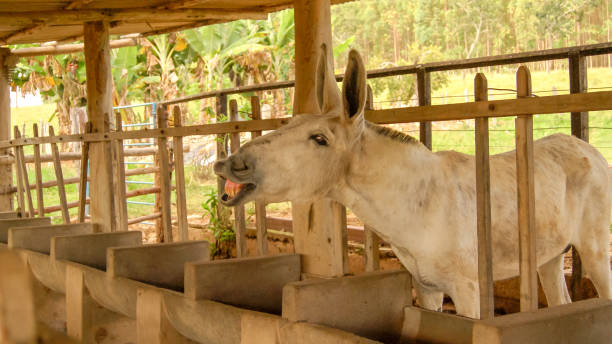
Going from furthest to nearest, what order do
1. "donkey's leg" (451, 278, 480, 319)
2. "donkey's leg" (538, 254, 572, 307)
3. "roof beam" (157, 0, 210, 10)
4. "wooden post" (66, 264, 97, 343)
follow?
"roof beam" (157, 0, 210, 10) < "donkey's leg" (538, 254, 572, 307) < "wooden post" (66, 264, 97, 343) < "donkey's leg" (451, 278, 480, 319)

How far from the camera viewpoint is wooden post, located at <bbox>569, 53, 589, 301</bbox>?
402 centimetres

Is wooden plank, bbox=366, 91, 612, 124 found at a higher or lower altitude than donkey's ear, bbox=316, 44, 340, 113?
lower

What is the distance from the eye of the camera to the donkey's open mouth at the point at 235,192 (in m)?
2.68

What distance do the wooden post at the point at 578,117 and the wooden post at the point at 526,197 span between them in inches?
63.0

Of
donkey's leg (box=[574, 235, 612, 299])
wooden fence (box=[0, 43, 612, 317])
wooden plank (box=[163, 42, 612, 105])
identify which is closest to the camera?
wooden fence (box=[0, 43, 612, 317])

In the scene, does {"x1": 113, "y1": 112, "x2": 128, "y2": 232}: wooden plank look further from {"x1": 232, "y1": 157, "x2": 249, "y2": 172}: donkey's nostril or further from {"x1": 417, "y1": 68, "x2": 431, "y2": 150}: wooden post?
{"x1": 232, "y1": 157, "x2": 249, "y2": 172}: donkey's nostril

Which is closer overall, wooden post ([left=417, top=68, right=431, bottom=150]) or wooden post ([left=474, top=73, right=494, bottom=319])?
wooden post ([left=474, top=73, right=494, bottom=319])

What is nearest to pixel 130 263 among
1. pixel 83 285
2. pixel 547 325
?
pixel 83 285

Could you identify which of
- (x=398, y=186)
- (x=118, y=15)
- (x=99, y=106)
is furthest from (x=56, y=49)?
(x=398, y=186)

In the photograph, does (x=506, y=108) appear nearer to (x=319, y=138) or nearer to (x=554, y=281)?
(x=319, y=138)

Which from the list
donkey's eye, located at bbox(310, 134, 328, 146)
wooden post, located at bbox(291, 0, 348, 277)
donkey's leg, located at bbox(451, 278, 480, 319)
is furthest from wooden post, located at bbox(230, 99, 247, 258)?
donkey's leg, located at bbox(451, 278, 480, 319)

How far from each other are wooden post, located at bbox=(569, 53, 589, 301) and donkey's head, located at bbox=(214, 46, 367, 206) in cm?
187

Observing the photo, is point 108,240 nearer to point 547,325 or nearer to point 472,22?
point 547,325

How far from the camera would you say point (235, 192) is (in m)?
2.74
